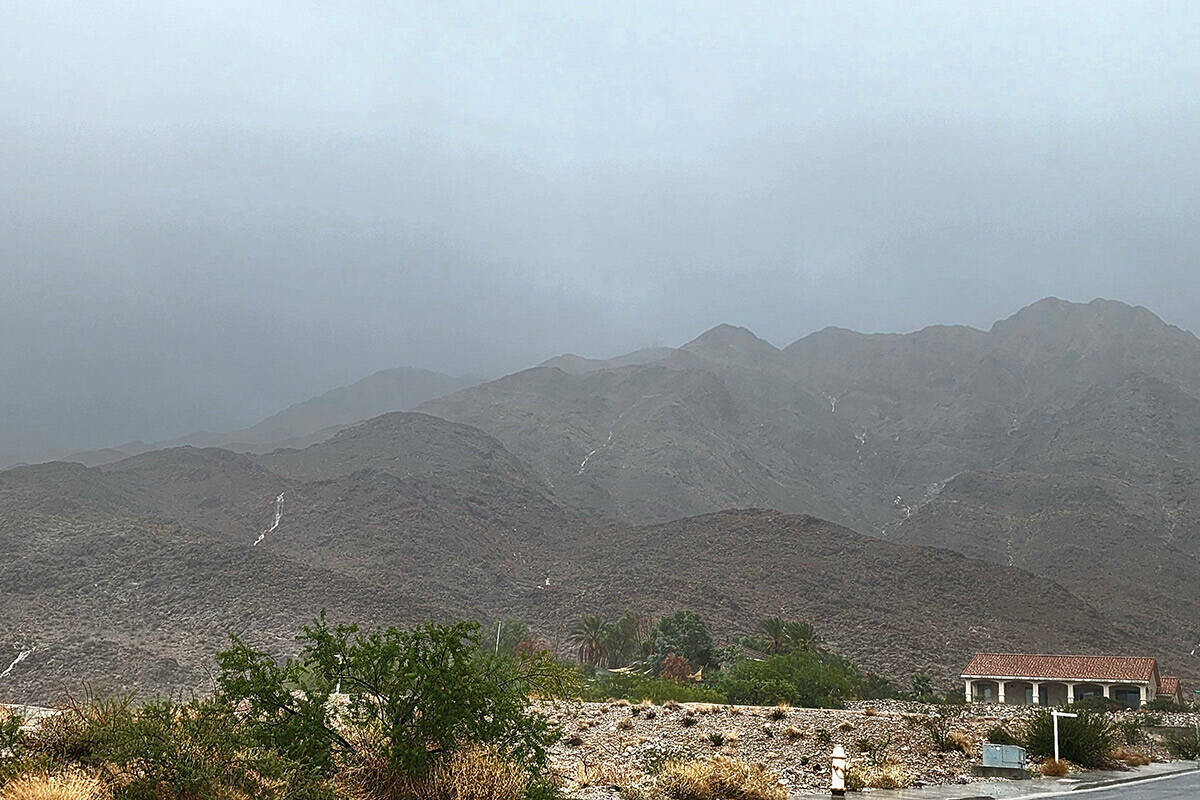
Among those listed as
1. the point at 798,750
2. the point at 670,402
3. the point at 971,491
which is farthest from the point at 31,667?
the point at 670,402

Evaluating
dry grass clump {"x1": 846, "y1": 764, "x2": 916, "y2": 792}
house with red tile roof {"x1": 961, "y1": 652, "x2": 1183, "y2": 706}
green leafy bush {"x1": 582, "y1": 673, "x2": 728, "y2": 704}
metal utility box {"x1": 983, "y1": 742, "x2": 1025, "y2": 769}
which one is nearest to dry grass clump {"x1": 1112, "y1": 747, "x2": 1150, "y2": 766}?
metal utility box {"x1": 983, "y1": 742, "x2": 1025, "y2": 769}

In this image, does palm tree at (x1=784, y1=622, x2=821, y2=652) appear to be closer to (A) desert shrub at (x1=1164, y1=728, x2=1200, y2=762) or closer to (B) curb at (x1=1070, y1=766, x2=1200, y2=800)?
(A) desert shrub at (x1=1164, y1=728, x2=1200, y2=762)

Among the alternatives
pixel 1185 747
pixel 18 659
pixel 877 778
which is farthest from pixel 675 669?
pixel 18 659

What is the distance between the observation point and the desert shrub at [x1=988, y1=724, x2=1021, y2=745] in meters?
23.3

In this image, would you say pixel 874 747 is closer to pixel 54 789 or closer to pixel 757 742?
pixel 757 742

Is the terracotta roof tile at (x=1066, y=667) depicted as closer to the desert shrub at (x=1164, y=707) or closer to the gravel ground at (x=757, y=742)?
the desert shrub at (x=1164, y=707)

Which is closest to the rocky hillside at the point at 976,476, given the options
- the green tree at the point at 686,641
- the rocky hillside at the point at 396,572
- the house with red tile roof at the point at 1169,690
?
the rocky hillside at the point at 396,572

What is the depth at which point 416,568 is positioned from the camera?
10238 centimetres

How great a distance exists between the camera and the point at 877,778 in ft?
56.8

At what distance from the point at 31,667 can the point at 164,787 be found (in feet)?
238

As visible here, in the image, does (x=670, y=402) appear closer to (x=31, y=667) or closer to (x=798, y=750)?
(x=31, y=667)

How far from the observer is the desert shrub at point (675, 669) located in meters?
56.2

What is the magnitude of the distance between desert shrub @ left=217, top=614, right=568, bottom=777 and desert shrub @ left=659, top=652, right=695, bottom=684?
146ft

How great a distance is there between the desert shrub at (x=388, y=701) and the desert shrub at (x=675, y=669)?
44.5 metres
